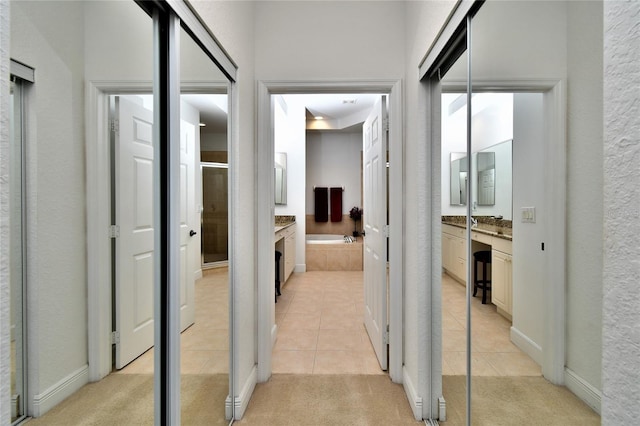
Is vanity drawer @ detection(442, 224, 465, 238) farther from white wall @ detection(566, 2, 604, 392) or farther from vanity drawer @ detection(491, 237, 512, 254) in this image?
white wall @ detection(566, 2, 604, 392)

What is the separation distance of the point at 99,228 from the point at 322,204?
6.51 m

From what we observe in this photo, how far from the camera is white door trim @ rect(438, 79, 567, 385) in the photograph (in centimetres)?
69

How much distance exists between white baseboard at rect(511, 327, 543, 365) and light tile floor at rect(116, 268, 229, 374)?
46.4 inches

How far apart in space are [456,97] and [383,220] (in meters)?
1.07

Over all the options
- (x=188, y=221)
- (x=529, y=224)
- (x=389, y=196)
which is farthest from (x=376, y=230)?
(x=529, y=224)

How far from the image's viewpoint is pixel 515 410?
0.92 m

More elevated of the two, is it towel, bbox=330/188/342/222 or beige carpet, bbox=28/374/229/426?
towel, bbox=330/188/342/222

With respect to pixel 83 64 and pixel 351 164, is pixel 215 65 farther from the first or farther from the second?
pixel 351 164

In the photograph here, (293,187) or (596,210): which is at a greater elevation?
(293,187)

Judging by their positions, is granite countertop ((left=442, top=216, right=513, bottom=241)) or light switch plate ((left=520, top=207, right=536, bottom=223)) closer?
light switch plate ((left=520, top=207, right=536, bottom=223))

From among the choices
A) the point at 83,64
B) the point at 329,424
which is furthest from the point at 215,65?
the point at 329,424

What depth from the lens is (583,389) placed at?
64cm

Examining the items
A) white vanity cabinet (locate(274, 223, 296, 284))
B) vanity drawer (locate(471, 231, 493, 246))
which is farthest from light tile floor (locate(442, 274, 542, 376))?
white vanity cabinet (locate(274, 223, 296, 284))

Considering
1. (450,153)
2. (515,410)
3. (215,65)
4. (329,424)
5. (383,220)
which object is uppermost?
(215,65)
